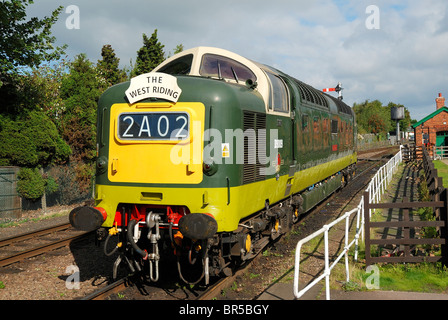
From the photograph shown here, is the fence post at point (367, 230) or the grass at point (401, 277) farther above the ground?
the fence post at point (367, 230)

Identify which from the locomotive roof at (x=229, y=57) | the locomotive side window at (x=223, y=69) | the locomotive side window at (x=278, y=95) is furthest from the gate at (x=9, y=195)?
the locomotive side window at (x=278, y=95)

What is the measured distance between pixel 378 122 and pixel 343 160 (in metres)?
66.6

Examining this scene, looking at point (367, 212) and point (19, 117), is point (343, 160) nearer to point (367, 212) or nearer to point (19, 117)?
point (367, 212)

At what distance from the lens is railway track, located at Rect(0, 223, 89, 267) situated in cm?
905

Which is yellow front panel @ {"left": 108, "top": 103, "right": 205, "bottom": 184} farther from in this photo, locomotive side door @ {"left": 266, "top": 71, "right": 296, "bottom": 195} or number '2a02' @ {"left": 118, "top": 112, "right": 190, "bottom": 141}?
locomotive side door @ {"left": 266, "top": 71, "right": 296, "bottom": 195}

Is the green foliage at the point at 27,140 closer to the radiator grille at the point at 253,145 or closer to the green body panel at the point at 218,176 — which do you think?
the green body panel at the point at 218,176

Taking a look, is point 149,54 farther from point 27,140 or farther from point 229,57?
point 229,57

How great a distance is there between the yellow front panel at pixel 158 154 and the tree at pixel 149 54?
65.9 feet

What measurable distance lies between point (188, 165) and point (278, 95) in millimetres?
3274

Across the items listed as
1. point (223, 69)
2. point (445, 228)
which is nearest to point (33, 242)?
point (223, 69)

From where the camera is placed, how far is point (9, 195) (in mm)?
14914

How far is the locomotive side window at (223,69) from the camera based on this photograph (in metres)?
7.64

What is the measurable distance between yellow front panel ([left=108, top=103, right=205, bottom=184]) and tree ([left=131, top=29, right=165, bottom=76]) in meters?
20.1
